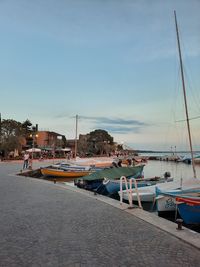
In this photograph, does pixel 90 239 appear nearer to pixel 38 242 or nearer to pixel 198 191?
pixel 38 242

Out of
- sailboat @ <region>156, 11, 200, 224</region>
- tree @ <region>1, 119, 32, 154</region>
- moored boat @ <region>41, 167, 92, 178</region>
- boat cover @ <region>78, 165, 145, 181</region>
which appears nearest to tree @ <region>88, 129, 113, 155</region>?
tree @ <region>1, 119, 32, 154</region>

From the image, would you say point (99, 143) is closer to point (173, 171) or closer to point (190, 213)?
point (173, 171)

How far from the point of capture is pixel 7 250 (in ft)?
21.4

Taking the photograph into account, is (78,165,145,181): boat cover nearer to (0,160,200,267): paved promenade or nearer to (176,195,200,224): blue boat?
(0,160,200,267): paved promenade

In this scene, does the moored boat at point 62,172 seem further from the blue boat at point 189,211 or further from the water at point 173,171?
the blue boat at point 189,211

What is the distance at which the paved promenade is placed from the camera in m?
6.00

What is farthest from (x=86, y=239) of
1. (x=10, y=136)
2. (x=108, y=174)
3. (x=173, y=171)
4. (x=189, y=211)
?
(x=10, y=136)

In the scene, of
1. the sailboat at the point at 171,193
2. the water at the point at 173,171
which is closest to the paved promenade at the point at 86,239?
the sailboat at the point at 171,193

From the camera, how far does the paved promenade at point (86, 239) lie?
236 inches

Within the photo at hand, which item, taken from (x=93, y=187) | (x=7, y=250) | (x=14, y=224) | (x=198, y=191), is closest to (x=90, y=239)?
(x=7, y=250)

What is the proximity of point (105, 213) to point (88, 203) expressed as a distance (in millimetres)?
2423

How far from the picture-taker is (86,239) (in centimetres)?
748

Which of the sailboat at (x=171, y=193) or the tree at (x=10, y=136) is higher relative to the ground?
the tree at (x=10, y=136)

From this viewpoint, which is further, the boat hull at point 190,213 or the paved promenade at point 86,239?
the boat hull at point 190,213
